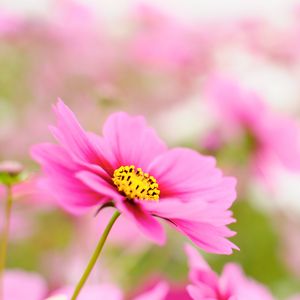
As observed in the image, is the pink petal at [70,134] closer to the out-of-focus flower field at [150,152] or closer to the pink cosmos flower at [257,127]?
the out-of-focus flower field at [150,152]

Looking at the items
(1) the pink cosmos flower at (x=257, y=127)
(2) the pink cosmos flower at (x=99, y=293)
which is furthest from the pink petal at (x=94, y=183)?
(1) the pink cosmos flower at (x=257, y=127)

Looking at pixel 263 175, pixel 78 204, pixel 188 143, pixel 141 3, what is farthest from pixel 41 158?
pixel 141 3

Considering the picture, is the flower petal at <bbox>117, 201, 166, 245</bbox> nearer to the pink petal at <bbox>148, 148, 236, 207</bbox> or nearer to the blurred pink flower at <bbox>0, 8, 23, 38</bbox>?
the pink petal at <bbox>148, 148, 236, 207</bbox>

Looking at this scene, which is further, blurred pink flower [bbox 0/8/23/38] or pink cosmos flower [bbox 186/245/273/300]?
blurred pink flower [bbox 0/8/23/38]

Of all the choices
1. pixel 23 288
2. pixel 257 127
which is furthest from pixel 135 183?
pixel 257 127

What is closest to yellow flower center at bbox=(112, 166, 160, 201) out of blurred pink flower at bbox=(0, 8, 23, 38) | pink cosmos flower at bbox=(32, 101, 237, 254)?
pink cosmos flower at bbox=(32, 101, 237, 254)

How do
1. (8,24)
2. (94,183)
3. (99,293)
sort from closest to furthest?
(94,183), (99,293), (8,24)

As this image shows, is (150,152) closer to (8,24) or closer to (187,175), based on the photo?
(187,175)

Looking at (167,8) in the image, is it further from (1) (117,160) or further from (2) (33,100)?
(1) (117,160)
